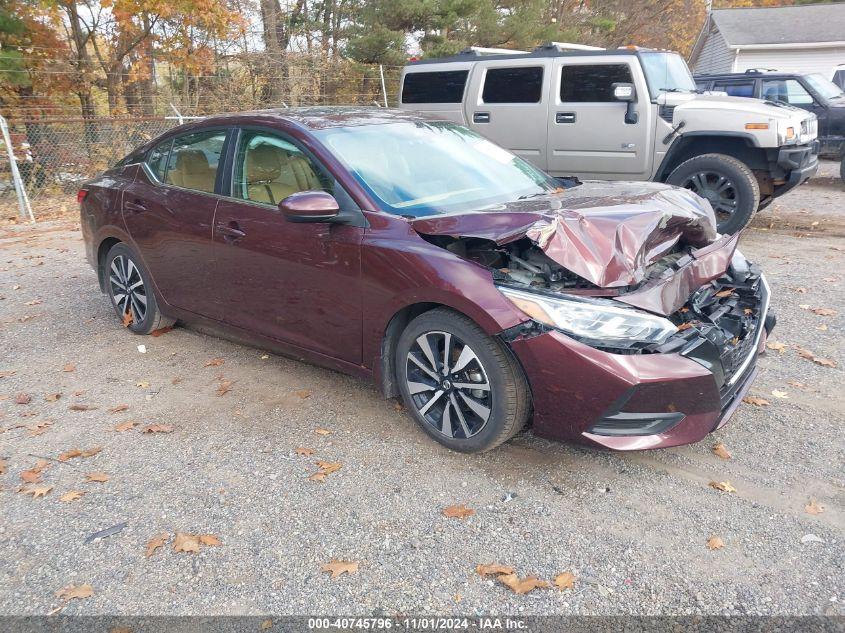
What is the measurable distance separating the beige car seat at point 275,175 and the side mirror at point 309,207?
287 mm

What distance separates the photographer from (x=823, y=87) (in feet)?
42.4

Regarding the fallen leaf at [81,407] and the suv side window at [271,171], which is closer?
the suv side window at [271,171]

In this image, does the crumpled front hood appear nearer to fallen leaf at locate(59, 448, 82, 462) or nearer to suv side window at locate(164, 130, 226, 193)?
suv side window at locate(164, 130, 226, 193)

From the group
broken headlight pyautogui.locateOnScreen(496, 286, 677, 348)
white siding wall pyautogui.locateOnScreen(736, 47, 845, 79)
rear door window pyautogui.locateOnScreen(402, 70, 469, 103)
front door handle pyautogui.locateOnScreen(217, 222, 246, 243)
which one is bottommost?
broken headlight pyautogui.locateOnScreen(496, 286, 677, 348)

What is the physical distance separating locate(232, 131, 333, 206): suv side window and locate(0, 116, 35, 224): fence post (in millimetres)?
8293

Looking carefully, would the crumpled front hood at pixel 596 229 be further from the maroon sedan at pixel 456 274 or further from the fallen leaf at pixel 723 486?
the fallen leaf at pixel 723 486

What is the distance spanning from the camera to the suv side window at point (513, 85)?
28.0ft

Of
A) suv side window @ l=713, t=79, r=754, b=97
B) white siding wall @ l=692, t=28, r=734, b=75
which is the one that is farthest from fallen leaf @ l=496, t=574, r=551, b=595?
white siding wall @ l=692, t=28, r=734, b=75

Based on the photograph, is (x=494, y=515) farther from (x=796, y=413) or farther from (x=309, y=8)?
(x=309, y=8)

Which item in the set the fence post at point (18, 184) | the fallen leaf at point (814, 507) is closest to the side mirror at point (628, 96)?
the fallen leaf at point (814, 507)

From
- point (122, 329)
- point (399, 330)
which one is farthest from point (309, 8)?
point (399, 330)

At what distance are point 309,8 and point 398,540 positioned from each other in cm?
2077

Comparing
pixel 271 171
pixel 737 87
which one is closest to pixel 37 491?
pixel 271 171

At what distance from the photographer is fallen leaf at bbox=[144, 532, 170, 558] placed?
278cm
